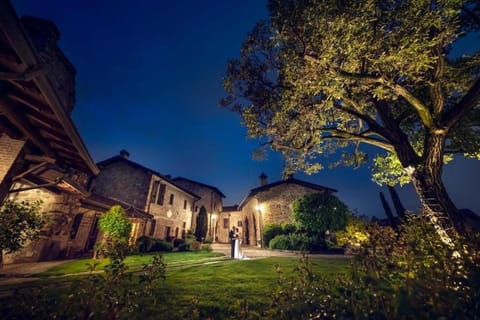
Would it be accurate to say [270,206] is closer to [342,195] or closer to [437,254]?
[437,254]

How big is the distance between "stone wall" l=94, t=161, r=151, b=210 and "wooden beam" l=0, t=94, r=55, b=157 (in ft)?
46.4

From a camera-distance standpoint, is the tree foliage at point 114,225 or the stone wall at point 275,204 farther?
the stone wall at point 275,204

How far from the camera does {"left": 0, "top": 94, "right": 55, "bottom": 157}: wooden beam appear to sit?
422 centimetres

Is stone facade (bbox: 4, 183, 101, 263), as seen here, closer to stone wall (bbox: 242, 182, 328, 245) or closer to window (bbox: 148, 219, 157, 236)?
window (bbox: 148, 219, 157, 236)

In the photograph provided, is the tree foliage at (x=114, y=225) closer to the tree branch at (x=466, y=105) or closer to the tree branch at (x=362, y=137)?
the tree branch at (x=362, y=137)

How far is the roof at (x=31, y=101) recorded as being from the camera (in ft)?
8.57

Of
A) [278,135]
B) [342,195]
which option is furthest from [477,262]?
[342,195]

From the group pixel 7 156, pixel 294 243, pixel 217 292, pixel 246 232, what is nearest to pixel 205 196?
pixel 246 232

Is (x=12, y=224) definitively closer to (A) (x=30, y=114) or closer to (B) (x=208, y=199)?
(A) (x=30, y=114)

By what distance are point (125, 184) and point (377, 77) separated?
71.2 feet

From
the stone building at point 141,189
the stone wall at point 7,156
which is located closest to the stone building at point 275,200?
the stone building at point 141,189

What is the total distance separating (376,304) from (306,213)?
1648 cm

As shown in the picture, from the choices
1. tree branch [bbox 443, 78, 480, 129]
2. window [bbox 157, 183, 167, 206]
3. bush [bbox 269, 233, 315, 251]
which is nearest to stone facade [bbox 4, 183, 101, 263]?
window [bbox 157, 183, 167, 206]

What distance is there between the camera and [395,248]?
3209 mm
